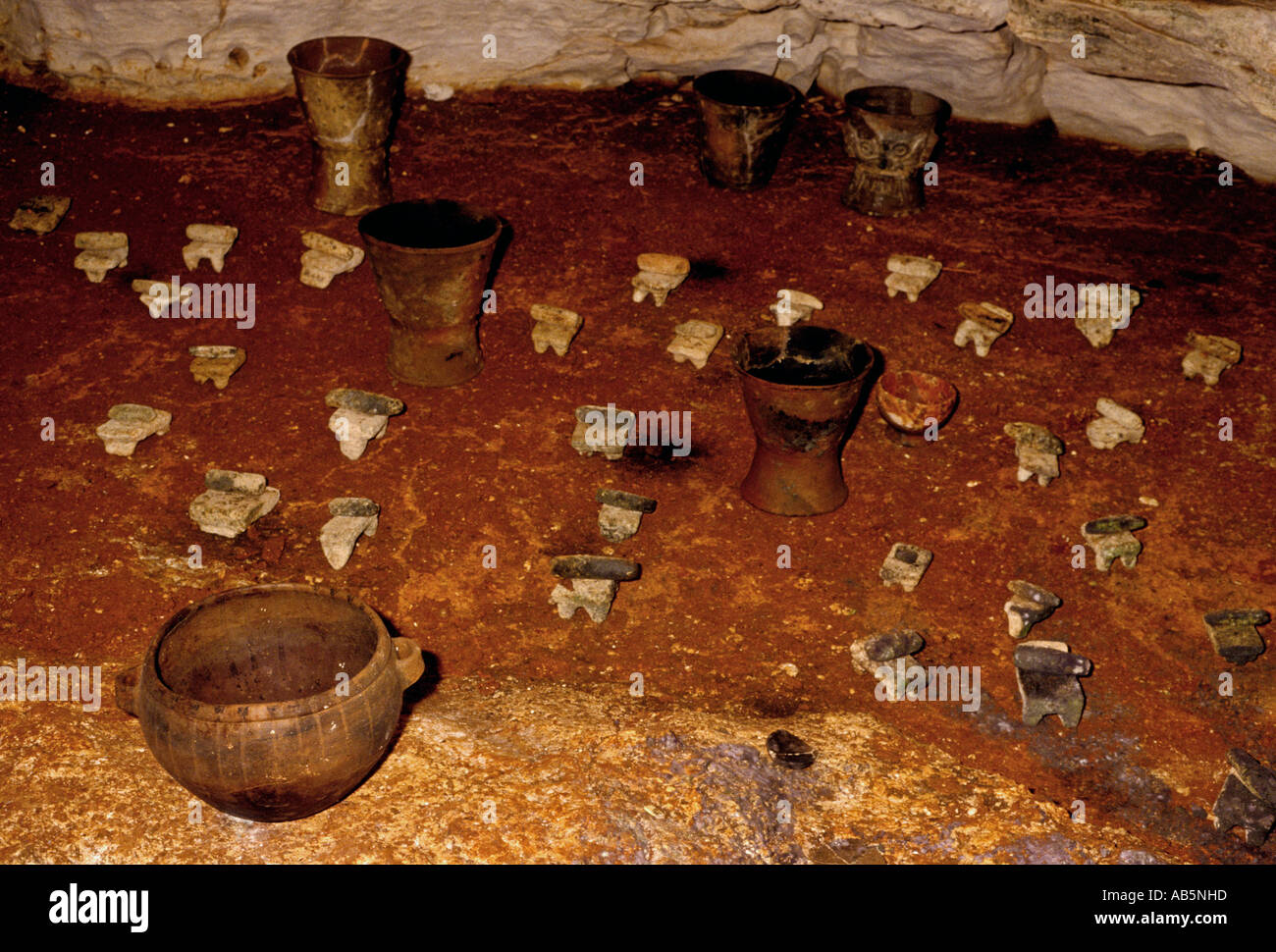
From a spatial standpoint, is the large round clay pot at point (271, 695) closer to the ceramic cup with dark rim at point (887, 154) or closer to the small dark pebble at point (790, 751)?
the small dark pebble at point (790, 751)

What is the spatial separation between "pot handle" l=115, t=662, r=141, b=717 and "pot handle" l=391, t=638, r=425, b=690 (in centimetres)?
84

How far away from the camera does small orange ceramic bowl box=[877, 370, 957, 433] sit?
21.2ft

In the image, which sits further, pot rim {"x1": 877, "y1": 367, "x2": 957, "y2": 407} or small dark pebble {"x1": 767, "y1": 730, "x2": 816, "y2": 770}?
pot rim {"x1": 877, "y1": 367, "x2": 957, "y2": 407}

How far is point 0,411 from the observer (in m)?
→ 6.57

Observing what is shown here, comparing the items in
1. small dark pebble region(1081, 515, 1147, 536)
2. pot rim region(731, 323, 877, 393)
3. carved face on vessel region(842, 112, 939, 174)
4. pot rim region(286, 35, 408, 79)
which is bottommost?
small dark pebble region(1081, 515, 1147, 536)

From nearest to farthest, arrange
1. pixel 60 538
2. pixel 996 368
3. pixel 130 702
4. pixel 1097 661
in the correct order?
pixel 130 702
pixel 1097 661
pixel 60 538
pixel 996 368

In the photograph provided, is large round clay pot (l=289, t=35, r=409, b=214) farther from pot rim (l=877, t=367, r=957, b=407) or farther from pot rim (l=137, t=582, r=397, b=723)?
pot rim (l=137, t=582, r=397, b=723)

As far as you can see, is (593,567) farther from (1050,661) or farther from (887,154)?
(887,154)

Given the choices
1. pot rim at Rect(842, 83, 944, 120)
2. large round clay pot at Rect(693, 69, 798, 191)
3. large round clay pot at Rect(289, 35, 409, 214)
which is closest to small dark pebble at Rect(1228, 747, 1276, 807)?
pot rim at Rect(842, 83, 944, 120)

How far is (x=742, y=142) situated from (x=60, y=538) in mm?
4830

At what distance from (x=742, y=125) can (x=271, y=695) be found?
5214mm

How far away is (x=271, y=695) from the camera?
4465mm

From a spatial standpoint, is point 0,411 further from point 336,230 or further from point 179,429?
point 336,230

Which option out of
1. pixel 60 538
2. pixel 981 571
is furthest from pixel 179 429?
pixel 981 571
